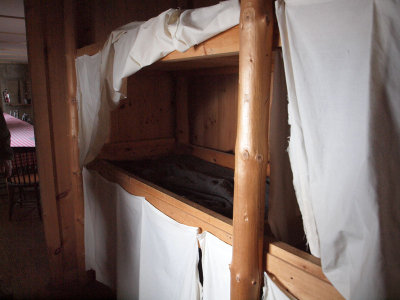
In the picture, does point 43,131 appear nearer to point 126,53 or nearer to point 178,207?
point 126,53

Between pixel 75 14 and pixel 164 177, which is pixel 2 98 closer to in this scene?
pixel 75 14

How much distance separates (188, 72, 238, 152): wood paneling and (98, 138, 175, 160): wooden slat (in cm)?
33

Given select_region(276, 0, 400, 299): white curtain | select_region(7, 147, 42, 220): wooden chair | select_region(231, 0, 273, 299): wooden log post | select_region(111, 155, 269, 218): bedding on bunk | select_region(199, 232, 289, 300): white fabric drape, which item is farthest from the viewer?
select_region(7, 147, 42, 220): wooden chair

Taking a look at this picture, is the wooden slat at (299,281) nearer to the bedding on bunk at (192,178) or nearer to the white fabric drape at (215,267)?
the white fabric drape at (215,267)

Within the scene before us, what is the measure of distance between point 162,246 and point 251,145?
1.05 metres

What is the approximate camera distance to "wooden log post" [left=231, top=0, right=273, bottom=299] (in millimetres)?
1073

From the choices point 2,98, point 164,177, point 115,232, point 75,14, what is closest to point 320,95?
point 164,177

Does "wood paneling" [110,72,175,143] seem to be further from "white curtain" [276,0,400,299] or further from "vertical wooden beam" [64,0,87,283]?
"white curtain" [276,0,400,299]

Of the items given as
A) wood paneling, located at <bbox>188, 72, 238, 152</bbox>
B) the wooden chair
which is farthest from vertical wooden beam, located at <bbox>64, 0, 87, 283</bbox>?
the wooden chair

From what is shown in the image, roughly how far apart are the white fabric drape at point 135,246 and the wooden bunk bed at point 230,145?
82mm

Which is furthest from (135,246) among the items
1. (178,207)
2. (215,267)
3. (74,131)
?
→ (74,131)

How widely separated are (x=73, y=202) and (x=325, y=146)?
2.48m

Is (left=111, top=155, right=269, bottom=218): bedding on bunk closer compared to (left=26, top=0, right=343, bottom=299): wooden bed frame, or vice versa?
(left=26, top=0, right=343, bottom=299): wooden bed frame

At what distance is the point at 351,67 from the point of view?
839mm
